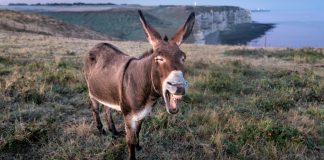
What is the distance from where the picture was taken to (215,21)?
14712cm

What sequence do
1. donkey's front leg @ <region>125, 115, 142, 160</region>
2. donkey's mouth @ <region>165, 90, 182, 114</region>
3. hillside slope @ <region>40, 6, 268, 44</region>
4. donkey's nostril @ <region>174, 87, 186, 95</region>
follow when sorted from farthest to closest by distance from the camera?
hillside slope @ <region>40, 6, 268, 44</region> < donkey's front leg @ <region>125, 115, 142, 160</region> < donkey's mouth @ <region>165, 90, 182, 114</region> < donkey's nostril @ <region>174, 87, 186, 95</region>

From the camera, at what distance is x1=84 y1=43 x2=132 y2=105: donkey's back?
624cm

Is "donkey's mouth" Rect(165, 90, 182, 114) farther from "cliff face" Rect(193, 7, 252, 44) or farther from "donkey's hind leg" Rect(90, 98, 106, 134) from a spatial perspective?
"cliff face" Rect(193, 7, 252, 44)

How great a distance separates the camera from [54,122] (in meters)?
7.87

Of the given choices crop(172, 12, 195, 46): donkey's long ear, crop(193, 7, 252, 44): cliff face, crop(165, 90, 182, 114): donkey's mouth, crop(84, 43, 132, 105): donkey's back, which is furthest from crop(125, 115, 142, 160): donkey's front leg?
crop(193, 7, 252, 44): cliff face

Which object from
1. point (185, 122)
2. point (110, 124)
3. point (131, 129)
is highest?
point (131, 129)

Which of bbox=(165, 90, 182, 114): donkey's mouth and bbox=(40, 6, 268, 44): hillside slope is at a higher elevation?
bbox=(165, 90, 182, 114): donkey's mouth

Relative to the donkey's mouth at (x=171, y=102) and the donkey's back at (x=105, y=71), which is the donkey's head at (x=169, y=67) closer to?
the donkey's mouth at (x=171, y=102)

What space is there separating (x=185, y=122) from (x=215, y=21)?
142 metres

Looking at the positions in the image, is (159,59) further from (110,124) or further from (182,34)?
(110,124)

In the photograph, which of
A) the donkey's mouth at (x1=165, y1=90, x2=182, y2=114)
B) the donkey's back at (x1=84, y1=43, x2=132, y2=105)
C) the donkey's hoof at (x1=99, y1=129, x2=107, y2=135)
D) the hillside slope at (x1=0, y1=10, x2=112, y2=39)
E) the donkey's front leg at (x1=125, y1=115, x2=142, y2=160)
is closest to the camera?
the donkey's mouth at (x1=165, y1=90, x2=182, y2=114)

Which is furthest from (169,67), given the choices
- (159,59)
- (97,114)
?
(97,114)

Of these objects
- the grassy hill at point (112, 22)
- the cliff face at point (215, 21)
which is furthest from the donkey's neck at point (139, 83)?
the cliff face at point (215, 21)

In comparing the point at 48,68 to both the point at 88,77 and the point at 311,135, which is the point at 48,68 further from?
the point at 311,135
